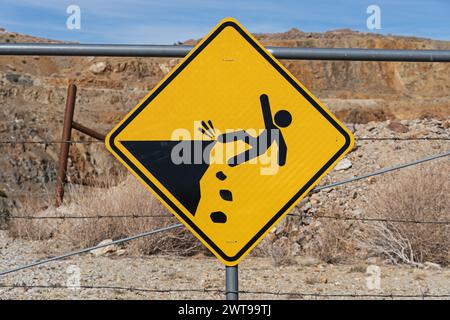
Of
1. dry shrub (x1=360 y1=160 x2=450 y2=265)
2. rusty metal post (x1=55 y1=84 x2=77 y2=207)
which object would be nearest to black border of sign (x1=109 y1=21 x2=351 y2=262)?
dry shrub (x1=360 y1=160 x2=450 y2=265)

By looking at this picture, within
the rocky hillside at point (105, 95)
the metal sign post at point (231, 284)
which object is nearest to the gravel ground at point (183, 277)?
the metal sign post at point (231, 284)

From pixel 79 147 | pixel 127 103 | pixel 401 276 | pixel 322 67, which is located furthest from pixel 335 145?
pixel 322 67

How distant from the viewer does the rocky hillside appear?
17.3m

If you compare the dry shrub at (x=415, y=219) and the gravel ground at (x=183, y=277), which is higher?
the dry shrub at (x=415, y=219)

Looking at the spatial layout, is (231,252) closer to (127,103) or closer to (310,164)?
(310,164)

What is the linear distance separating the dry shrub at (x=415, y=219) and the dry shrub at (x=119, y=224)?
5.96 ft

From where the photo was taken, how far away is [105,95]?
33531mm

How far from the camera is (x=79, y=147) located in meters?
19.5

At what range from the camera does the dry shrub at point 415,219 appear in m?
6.93

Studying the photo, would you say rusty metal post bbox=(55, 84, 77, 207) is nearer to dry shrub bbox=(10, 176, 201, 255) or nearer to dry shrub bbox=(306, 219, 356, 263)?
dry shrub bbox=(10, 176, 201, 255)

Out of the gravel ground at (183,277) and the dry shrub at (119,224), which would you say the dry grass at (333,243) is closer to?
the gravel ground at (183,277)

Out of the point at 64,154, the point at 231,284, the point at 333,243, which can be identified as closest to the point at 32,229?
the point at 64,154

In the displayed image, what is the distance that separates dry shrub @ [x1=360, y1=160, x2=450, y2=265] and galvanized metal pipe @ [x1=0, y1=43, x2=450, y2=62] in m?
3.42

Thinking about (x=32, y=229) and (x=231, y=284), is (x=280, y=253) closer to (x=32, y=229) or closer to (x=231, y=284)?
(x=32, y=229)
